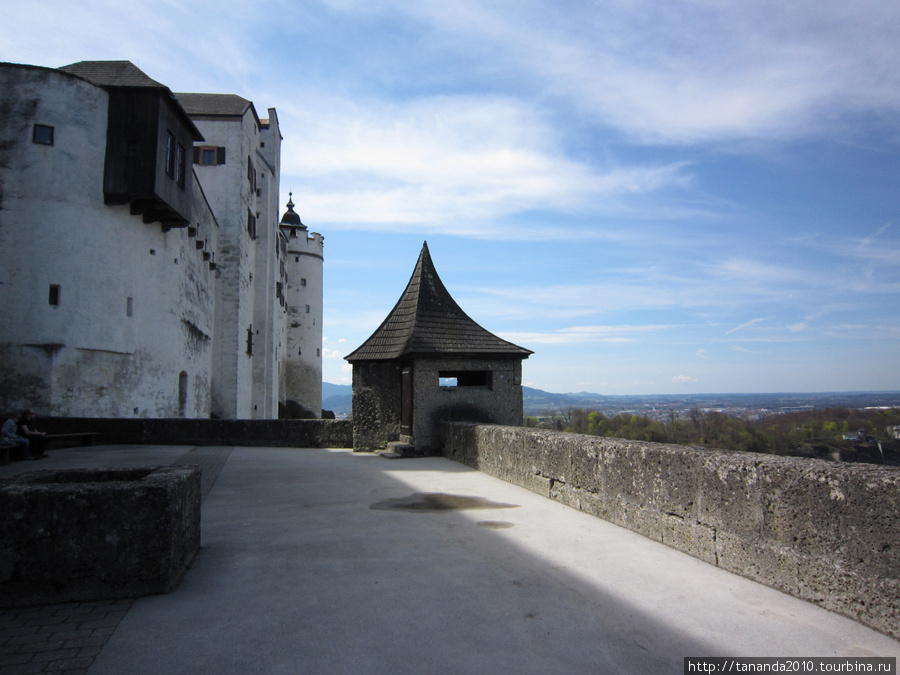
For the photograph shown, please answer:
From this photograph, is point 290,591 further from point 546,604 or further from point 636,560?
point 636,560

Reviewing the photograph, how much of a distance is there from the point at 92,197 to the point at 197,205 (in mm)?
6861

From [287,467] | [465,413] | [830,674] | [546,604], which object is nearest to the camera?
[830,674]

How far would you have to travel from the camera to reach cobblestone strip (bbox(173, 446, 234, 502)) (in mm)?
8316

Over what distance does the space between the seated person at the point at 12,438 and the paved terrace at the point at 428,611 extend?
705cm

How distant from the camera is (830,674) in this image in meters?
2.76

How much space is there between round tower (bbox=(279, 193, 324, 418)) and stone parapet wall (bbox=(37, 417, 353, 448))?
27.0 meters

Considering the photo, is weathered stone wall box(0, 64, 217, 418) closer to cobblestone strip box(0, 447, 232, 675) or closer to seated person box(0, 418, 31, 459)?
seated person box(0, 418, 31, 459)

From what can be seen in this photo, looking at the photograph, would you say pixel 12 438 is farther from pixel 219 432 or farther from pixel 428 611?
pixel 428 611

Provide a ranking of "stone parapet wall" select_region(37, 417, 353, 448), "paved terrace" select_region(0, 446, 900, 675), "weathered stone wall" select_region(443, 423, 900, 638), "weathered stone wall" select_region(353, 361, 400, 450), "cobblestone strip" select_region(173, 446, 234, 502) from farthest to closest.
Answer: "stone parapet wall" select_region(37, 417, 353, 448), "weathered stone wall" select_region(353, 361, 400, 450), "cobblestone strip" select_region(173, 446, 234, 502), "weathered stone wall" select_region(443, 423, 900, 638), "paved terrace" select_region(0, 446, 900, 675)

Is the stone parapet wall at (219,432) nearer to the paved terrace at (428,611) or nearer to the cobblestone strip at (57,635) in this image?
the paved terrace at (428,611)

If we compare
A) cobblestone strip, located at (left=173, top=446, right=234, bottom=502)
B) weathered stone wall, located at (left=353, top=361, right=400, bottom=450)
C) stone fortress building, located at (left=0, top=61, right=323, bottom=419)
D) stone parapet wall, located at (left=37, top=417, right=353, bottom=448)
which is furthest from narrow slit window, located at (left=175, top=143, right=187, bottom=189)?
weathered stone wall, located at (left=353, top=361, right=400, bottom=450)

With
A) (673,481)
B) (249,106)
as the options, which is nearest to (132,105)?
(249,106)

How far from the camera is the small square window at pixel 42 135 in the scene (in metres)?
16.3

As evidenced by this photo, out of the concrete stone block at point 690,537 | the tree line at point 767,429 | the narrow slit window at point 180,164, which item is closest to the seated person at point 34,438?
the narrow slit window at point 180,164
